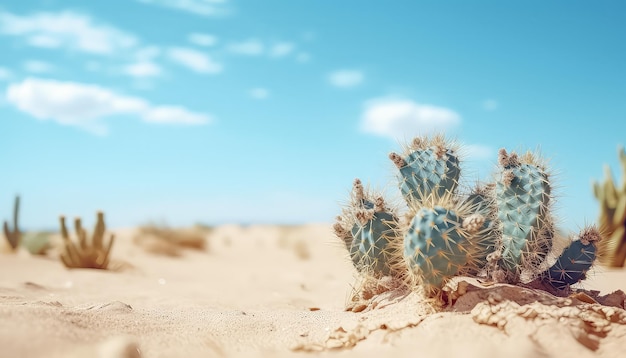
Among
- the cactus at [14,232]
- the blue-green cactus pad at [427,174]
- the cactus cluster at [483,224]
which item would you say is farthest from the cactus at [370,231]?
the cactus at [14,232]

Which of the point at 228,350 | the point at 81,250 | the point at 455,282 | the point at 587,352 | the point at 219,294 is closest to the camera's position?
the point at 587,352

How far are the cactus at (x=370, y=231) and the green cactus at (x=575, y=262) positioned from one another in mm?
1142

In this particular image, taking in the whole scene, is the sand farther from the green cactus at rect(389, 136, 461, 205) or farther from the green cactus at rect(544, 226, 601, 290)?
the green cactus at rect(389, 136, 461, 205)

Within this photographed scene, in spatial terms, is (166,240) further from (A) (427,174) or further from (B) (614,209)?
(A) (427,174)

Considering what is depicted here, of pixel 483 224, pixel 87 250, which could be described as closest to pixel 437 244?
pixel 483 224

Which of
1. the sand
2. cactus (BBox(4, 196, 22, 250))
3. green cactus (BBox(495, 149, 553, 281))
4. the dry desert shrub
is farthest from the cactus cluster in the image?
cactus (BBox(4, 196, 22, 250))

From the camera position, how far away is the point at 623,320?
3.06 meters

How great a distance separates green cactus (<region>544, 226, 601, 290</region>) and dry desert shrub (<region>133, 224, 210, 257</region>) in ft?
35.8

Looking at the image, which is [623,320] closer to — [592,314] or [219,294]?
[592,314]

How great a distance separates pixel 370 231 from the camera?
369cm

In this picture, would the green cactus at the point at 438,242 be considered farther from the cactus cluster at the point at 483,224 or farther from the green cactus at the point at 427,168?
the green cactus at the point at 427,168

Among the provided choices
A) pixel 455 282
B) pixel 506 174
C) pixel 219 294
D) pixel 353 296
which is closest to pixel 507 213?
pixel 506 174

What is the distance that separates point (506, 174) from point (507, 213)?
0.85 ft

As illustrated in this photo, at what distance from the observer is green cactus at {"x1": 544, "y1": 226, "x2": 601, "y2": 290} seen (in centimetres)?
376
